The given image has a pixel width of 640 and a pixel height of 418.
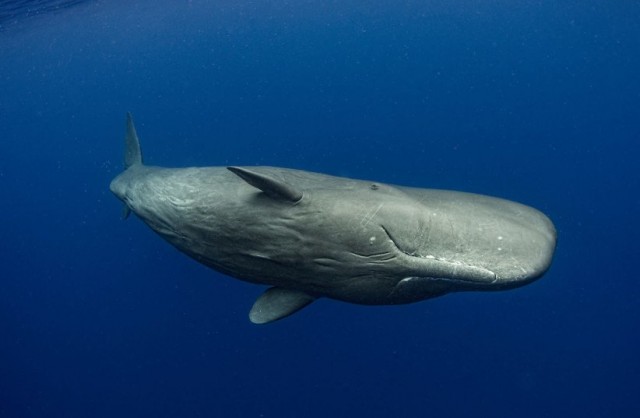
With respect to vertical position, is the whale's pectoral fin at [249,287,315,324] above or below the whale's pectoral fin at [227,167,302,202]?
below

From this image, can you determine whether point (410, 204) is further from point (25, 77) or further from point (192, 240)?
point (25, 77)

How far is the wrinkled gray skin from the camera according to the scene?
175 inches

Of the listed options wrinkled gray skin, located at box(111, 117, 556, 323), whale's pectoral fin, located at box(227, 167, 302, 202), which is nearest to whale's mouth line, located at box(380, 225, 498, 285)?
wrinkled gray skin, located at box(111, 117, 556, 323)

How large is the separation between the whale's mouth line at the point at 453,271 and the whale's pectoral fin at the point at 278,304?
169cm

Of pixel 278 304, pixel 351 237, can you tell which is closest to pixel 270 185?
pixel 351 237

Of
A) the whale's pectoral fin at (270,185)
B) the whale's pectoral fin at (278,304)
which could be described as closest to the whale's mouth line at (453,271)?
the whale's pectoral fin at (270,185)

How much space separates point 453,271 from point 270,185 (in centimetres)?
216

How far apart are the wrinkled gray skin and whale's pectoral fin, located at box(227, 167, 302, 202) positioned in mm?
14

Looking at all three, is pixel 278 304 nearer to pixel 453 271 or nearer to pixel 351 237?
pixel 351 237

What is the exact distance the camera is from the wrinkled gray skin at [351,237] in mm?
4445

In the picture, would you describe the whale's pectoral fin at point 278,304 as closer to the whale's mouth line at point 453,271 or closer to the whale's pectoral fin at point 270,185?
the whale's pectoral fin at point 270,185

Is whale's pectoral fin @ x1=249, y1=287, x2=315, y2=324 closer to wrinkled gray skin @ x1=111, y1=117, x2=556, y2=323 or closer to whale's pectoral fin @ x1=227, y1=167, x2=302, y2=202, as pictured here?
wrinkled gray skin @ x1=111, y1=117, x2=556, y2=323

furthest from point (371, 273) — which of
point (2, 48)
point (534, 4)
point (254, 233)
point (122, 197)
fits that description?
point (534, 4)

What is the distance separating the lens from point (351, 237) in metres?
5.06
